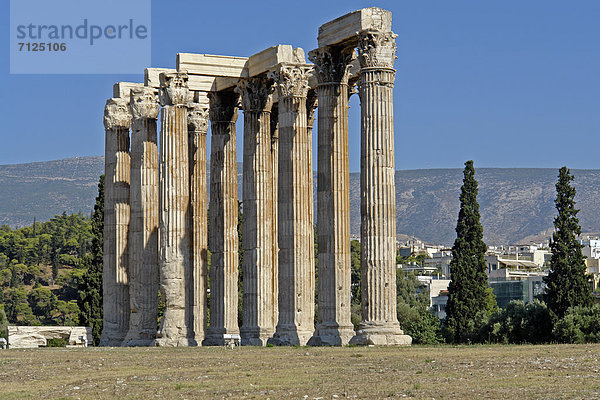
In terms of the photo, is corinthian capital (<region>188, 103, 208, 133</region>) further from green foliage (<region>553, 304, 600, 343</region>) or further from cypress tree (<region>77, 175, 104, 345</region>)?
green foliage (<region>553, 304, 600, 343</region>)

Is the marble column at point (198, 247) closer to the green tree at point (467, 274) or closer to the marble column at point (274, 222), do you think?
the marble column at point (274, 222)

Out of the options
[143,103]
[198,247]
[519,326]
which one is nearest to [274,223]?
[198,247]

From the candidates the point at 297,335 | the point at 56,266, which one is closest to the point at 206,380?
the point at 297,335

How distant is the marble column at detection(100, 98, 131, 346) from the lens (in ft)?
205

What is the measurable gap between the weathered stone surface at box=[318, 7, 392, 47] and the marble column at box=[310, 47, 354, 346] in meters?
0.92

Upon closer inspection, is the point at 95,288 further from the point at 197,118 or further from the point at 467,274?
the point at 467,274

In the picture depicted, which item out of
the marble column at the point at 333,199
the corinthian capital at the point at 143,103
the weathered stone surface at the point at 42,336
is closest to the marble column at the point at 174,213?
the corinthian capital at the point at 143,103

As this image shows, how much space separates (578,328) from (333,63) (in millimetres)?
17542

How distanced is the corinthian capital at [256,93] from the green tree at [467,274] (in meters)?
22.5

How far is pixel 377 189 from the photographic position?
46.1m

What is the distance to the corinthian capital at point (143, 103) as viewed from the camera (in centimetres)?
6028

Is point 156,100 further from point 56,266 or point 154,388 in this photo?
point 56,266

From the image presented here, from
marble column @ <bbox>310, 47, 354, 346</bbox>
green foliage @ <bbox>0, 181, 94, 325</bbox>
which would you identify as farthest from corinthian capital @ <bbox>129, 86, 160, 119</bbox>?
green foliage @ <bbox>0, 181, 94, 325</bbox>

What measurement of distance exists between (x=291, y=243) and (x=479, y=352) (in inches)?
630
